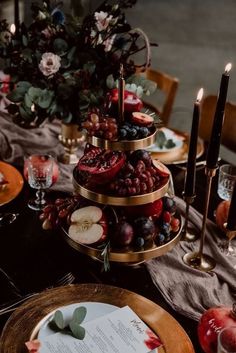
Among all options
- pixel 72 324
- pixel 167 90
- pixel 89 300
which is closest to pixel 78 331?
pixel 72 324

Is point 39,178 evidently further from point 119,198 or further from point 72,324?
point 72,324

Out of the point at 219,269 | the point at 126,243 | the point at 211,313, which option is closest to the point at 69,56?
the point at 126,243

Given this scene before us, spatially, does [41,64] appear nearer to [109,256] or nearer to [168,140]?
[168,140]

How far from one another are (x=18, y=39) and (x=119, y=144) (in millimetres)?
709

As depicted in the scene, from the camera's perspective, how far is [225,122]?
2266mm

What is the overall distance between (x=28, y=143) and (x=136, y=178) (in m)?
0.82

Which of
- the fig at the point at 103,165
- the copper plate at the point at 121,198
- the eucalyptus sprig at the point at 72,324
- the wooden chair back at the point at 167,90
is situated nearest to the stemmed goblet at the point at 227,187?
the copper plate at the point at 121,198

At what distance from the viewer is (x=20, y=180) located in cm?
162

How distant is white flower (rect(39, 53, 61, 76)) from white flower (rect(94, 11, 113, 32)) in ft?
0.56

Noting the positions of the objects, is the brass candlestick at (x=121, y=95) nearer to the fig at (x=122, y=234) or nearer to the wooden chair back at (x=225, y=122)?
the fig at (x=122, y=234)

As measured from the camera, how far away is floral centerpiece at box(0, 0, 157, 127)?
1.60 m

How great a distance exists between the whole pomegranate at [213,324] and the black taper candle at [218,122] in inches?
13.5

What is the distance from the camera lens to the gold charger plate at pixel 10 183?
153 centimetres

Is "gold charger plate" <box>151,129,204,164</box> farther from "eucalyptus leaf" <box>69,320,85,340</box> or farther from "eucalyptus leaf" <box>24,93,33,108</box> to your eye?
"eucalyptus leaf" <box>69,320,85,340</box>
